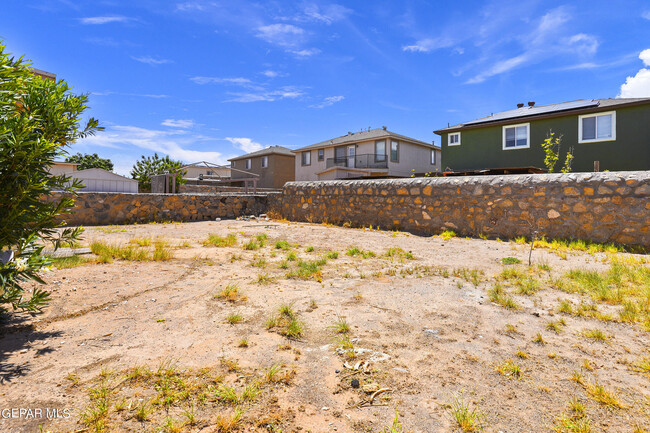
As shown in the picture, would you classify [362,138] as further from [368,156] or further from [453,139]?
[453,139]

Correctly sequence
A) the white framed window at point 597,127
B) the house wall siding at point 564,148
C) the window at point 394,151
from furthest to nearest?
the window at point 394,151, the white framed window at point 597,127, the house wall siding at point 564,148

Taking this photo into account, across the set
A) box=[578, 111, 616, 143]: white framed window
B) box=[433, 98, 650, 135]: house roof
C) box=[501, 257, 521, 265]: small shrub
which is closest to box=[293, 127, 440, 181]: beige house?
box=[433, 98, 650, 135]: house roof

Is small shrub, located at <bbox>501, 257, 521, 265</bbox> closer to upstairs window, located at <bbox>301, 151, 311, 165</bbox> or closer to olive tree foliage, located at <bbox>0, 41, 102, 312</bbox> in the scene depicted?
olive tree foliage, located at <bbox>0, 41, 102, 312</bbox>

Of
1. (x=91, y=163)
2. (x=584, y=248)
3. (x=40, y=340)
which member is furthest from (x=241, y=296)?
(x=91, y=163)

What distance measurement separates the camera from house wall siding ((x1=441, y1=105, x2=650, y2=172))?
52.2 ft

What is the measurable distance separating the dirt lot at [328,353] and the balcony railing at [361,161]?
25.9m

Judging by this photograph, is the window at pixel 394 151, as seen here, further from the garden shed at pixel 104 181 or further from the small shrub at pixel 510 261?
the small shrub at pixel 510 261

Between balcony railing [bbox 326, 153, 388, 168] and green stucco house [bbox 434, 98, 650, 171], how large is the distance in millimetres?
8220

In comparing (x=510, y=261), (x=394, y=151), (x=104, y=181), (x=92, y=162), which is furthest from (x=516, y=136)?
(x=92, y=162)

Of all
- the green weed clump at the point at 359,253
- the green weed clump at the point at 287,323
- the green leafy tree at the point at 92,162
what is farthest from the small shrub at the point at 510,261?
the green leafy tree at the point at 92,162

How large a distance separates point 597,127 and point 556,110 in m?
2.20

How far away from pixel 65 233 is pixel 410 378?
3515 mm

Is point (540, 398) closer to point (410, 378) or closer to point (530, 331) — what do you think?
point (410, 378)

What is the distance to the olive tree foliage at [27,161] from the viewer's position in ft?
8.84
